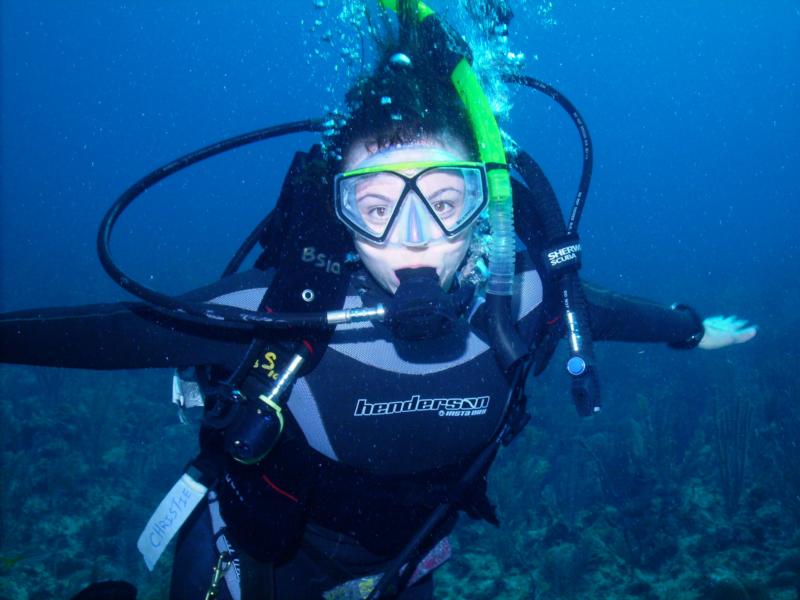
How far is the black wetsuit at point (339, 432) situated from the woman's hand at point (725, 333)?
65.3 inches

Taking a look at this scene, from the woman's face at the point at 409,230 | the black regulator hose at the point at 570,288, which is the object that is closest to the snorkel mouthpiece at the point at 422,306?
the woman's face at the point at 409,230

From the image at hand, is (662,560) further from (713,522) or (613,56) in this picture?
(613,56)

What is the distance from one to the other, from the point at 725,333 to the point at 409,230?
2.82 meters

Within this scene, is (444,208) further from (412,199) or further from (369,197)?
(369,197)

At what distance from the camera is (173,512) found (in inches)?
85.3

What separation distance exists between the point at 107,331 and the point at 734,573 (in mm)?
7301

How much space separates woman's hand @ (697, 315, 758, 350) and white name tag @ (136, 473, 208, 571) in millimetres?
3534

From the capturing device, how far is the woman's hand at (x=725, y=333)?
3498mm

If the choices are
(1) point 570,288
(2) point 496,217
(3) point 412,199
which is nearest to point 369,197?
(3) point 412,199

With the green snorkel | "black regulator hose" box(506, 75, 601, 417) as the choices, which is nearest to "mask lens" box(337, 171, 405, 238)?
the green snorkel

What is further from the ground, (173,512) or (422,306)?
(422,306)

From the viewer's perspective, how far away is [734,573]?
18.9 feet

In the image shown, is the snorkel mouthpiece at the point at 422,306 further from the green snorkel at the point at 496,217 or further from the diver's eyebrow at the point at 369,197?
the diver's eyebrow at the point at 369,197

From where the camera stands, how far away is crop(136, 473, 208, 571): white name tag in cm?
215
